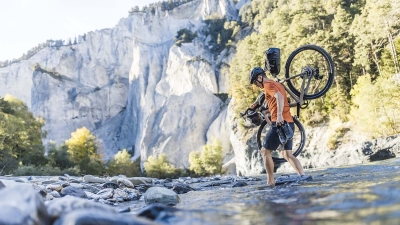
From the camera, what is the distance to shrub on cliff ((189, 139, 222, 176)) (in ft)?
206

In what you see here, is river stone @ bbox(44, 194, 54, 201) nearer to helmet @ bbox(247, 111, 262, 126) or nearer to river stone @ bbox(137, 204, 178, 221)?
river stone @ bbox(137, 204, 178, 221)

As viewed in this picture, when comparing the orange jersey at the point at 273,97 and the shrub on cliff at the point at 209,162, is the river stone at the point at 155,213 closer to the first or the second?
the orange jersey at the point at 273,97

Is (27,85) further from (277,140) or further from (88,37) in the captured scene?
(277,140)

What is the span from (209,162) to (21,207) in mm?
60875

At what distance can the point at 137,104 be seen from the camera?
109 metres

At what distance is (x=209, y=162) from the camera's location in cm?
6319

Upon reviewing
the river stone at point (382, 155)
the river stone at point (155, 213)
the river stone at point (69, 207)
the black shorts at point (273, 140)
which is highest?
the black shorts at point (273, 140)

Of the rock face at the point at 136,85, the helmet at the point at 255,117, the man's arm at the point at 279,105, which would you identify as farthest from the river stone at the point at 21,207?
the rock face at the point at 136,85

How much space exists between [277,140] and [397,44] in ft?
127

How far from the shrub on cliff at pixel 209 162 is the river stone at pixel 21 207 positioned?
59.6m

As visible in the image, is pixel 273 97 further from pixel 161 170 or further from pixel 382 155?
pixel 161 170

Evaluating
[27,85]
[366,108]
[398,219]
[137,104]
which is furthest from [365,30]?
[27,85]

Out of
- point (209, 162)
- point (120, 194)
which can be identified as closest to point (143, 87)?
point (209, 162)

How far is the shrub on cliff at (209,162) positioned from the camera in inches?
2473
